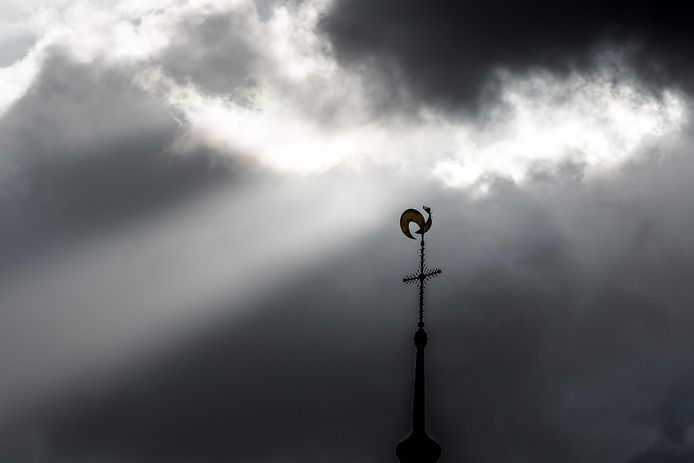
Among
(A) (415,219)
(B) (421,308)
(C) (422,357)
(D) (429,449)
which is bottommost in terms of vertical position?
(D) (429,449)

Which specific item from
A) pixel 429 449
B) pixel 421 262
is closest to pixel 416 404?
pixel 429 449

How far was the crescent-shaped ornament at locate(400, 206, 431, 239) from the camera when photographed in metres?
34.8

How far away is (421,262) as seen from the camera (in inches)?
1380

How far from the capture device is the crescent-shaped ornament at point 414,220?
34.8 m

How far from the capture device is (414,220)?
115ft

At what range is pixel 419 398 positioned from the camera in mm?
33969

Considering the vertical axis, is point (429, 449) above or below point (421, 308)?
below

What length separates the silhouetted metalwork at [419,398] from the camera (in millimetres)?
33125

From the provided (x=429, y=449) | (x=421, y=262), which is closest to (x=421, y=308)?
(x=421, y=262)

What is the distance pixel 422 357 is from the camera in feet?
115

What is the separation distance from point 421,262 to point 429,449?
25.0 feet

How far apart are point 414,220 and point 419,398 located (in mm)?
7372

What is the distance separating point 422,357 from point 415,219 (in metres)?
5.84

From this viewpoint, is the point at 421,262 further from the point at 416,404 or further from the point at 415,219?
the point at 416,404
